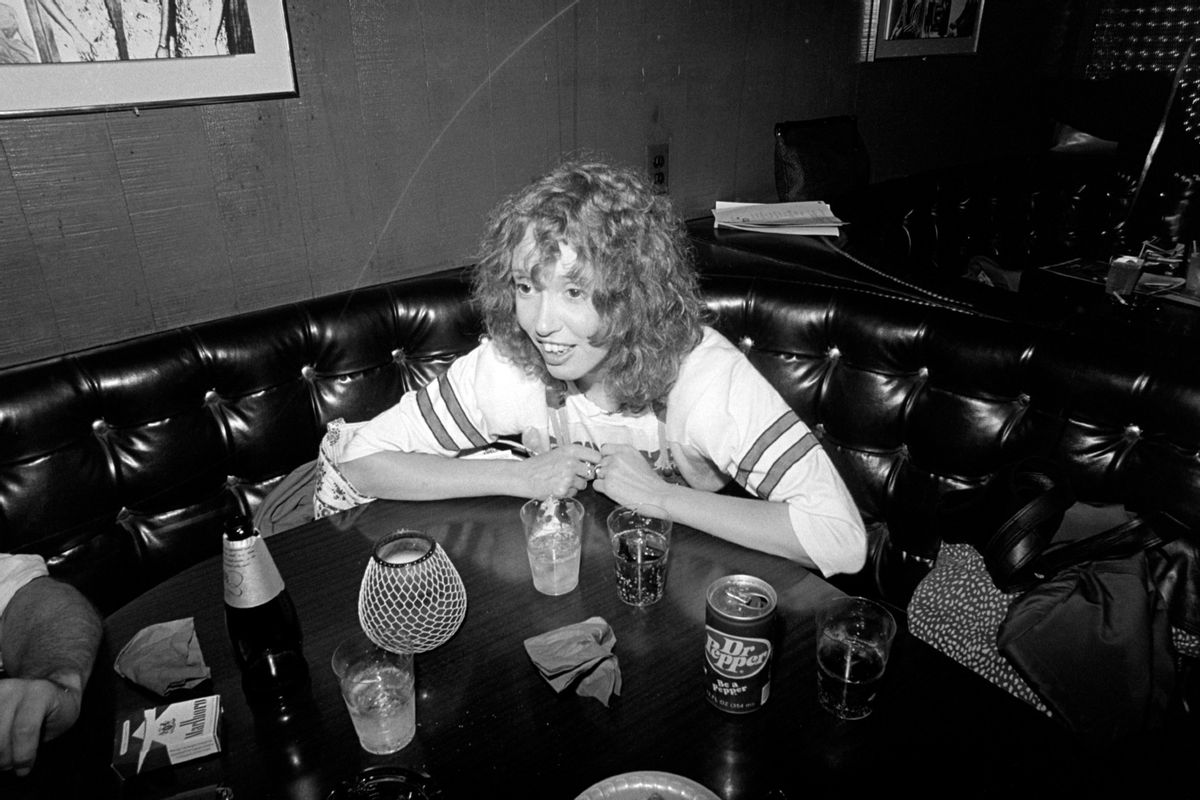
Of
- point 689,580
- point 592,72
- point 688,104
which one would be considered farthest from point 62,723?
point 688,104

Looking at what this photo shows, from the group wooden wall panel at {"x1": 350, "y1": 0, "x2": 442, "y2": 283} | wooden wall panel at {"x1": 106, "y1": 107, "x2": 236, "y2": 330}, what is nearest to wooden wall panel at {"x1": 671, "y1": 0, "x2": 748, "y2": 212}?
wooden wall panel at {"x1": 350, "y1": 0, "x2": 442, "y2": 283}

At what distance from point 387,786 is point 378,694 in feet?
0.39

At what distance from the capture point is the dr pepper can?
913 millimetres

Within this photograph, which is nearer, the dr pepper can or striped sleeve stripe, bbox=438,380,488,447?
the dr pepper can

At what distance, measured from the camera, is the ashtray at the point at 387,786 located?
0.84 metres

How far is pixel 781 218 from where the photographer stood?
281 cm

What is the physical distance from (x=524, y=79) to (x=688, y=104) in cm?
74

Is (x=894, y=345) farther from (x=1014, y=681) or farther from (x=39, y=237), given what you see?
(x=39, y=237)

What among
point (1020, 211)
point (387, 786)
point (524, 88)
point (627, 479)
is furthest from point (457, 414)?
point (1020, 211)

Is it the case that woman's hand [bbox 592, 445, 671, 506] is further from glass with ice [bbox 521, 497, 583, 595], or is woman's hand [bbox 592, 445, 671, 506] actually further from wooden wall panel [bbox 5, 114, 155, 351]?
wooden wall panel [bbox 5, 114, 155, 351]

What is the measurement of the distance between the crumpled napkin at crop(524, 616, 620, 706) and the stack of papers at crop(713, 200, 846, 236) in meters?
2.00

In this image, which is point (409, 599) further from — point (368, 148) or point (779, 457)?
point (368, 148)

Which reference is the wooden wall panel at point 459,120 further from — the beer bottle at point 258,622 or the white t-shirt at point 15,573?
the beer bottle at point 258,622

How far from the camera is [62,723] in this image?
96cm
